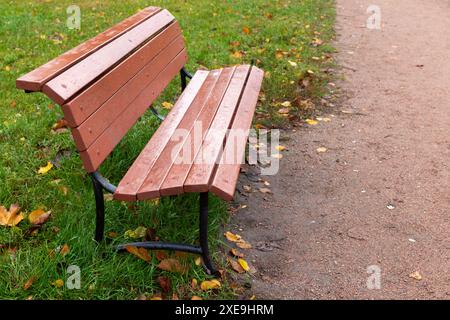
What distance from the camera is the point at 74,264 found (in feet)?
7.67

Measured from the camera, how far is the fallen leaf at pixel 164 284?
7.55 feet

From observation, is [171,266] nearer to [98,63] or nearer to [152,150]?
[152,150]

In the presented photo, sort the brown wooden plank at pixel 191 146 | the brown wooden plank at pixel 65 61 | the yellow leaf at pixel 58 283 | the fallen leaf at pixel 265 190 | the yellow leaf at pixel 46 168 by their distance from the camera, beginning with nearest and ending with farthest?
the brown wooden plank at pixel 65 61, the brown wooden plank at pixel 191 146, the yellow leaf at pixel 58 283, the yellow leaf at pixel 46 168, the fallen leaf at pixel 265 190

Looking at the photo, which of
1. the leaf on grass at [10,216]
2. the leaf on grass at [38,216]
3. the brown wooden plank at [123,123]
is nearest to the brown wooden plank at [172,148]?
the brown wooden plank at [123,123]

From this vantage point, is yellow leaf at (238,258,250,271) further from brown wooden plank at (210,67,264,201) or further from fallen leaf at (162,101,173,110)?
fallen leaf at (162,101,173,110)

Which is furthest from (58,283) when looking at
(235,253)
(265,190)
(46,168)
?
(265,190)

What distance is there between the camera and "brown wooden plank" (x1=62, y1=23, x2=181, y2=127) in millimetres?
2074

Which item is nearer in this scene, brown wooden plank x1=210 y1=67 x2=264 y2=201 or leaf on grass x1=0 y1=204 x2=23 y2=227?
brown wooden plank x1=210 y1=67 x2=264 y2=201

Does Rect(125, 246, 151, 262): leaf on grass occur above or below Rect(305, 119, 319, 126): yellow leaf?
above

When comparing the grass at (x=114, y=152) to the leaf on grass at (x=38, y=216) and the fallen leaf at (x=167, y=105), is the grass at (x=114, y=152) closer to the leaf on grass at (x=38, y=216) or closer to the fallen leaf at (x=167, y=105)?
the leaf on grass at (x=38, y=216)

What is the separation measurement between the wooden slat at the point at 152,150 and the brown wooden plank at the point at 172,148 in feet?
0.08

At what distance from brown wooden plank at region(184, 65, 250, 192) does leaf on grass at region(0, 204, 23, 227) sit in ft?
3.44

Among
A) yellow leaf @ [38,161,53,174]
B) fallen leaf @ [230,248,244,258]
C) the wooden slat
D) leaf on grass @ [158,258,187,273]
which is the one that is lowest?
fallen leaf @ [230,248,244,258]

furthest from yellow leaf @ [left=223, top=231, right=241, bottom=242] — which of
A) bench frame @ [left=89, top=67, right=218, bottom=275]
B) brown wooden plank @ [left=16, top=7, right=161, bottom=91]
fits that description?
brown wooden plank @ [left=16, top=7, right=161, bottom=91]
